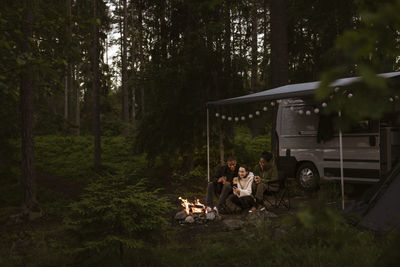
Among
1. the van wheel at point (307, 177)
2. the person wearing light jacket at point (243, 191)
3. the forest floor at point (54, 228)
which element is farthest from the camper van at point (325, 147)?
the person wearing light jacket at point (243, 191)

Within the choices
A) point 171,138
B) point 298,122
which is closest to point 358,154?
point 298,122

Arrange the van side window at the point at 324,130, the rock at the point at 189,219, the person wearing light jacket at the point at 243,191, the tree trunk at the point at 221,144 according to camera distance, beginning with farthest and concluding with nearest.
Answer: the tree trunk at the point at 221,144
the van side window at the point at 324,130
the person wearing light jacket at the point at 243,191
the rock at the point at 189,219

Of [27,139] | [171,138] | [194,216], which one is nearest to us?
[194,216]

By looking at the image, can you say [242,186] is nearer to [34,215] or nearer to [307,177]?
[307,177]

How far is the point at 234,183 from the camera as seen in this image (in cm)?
866

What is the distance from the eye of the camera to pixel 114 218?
4824 millimetres

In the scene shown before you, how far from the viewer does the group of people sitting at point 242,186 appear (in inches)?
335

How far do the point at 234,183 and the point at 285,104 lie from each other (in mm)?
2945

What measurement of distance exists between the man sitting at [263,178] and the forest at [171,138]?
600 mm

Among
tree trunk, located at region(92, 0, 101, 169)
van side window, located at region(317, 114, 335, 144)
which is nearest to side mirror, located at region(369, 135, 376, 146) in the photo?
van side window, located at region(317, 114, 335, 144)

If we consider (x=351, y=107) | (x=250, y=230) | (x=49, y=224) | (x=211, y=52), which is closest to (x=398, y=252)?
(x=351, y=107)

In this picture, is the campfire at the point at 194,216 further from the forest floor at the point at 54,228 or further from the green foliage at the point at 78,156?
the green foliage at the point at 78,156

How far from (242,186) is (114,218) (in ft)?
13.6

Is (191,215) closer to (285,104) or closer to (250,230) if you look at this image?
(250,230)
